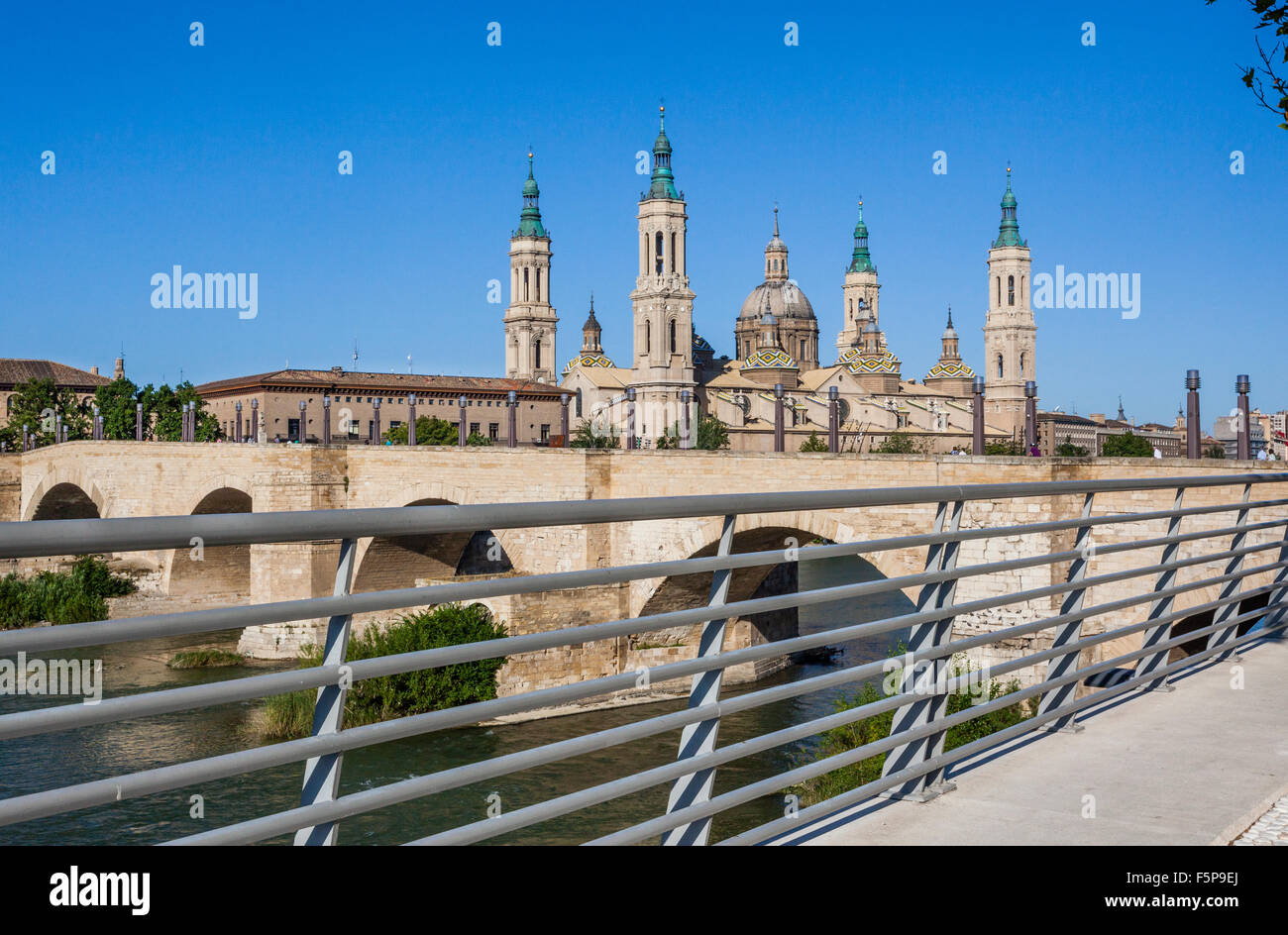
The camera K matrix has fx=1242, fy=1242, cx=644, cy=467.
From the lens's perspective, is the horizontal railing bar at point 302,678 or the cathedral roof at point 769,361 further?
the cathedral roof at point 769,361

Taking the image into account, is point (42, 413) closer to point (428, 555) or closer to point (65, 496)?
point (65, 496)

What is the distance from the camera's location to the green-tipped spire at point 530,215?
106562 mm

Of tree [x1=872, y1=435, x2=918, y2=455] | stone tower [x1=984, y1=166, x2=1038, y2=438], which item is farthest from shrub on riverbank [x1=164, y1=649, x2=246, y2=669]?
stone tower [x1=984, y1=166, x2=1038, y2=438]

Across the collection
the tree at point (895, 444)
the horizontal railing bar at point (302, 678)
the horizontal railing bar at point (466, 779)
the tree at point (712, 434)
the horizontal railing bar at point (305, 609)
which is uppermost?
the tree at point (712, 434)

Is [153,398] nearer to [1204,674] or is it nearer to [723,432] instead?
[723,432]

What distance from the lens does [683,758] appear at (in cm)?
293

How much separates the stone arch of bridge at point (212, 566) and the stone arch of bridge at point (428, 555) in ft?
19.2

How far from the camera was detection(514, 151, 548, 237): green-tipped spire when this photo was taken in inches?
4195

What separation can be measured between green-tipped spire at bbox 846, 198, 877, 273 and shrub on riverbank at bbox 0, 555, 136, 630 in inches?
4233

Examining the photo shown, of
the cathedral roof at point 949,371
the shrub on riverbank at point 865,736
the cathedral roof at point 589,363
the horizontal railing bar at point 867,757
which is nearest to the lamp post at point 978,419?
the shrub on riverbank at point 865,736

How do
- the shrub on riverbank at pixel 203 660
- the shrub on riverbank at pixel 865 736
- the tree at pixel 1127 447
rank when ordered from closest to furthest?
the shrub on riverbank at pixel 865 736, the shrub on riverbank at pixel 203 660, the tree at pixel 1127 447

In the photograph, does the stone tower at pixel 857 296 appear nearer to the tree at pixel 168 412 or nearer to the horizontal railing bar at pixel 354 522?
the tree at pixel 168 412
